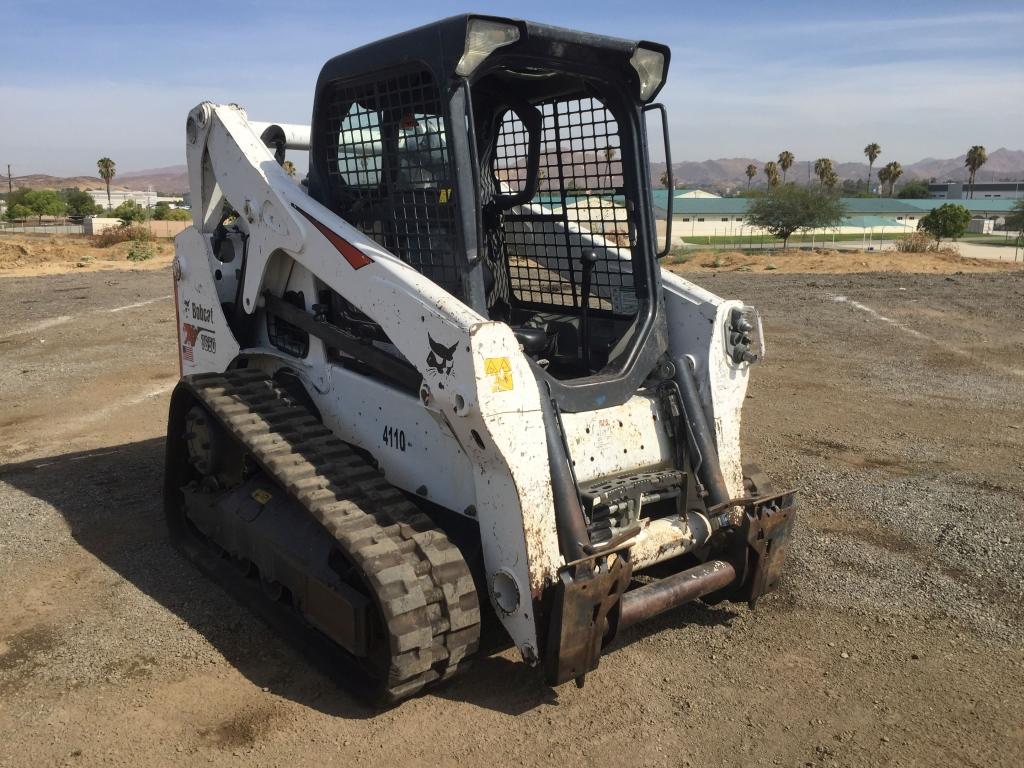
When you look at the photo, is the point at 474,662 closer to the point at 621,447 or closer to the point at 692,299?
the point at 621,447

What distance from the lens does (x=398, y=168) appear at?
4324mm

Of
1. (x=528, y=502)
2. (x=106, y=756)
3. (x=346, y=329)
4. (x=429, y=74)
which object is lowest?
(x=106, y=756)

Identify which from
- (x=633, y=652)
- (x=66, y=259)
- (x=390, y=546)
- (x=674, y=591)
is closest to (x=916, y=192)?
(x=66, y=259)

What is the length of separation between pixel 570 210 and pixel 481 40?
143 cm

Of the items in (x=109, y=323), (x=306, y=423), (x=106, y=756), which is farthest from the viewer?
(x=109, y=323)

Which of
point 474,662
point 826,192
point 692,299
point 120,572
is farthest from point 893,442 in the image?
point 826,192

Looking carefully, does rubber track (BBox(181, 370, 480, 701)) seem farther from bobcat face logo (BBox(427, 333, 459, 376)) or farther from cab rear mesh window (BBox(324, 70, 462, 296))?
cab rear mesh window (BBox(324, 70, 462, 296))

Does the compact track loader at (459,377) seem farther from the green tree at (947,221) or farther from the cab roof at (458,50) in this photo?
the green tree at (947,221)

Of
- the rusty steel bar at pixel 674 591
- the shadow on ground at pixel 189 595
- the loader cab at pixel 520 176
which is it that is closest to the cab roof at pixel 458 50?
the loader cab at pixel 520 176

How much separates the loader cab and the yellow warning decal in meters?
0.46

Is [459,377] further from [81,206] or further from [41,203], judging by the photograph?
[81,206]

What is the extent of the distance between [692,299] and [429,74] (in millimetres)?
1646

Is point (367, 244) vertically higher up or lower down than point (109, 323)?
higher up

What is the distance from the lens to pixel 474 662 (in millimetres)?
4023
